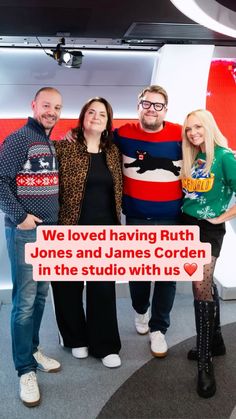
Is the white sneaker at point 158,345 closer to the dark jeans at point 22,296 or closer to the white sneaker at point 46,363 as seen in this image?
the white sneaker at point 46,363

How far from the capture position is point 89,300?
2932mm

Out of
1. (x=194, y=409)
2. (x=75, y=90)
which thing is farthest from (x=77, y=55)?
(x=194, y=409)

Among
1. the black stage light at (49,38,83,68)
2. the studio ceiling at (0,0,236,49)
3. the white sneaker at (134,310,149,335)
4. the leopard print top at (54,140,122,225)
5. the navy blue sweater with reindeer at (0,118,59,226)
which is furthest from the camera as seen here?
the black stage light at (49,38,83,68)

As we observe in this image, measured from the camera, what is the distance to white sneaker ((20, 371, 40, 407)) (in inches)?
99.0

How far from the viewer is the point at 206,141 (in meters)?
2.49

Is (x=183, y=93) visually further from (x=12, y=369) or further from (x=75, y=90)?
(x=12, y=369)

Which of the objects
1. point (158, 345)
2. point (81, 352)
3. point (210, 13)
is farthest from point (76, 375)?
point (210, 13)

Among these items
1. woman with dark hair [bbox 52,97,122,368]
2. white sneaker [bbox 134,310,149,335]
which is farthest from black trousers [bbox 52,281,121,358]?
white sneaker [bbox 134,310,149,335]

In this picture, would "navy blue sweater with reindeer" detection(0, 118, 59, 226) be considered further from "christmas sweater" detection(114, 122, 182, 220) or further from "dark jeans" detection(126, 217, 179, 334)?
"dark jeans" detection(126, 217, 179, 334)

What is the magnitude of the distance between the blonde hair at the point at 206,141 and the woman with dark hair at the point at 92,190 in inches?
16.4

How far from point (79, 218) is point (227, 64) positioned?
101 inches

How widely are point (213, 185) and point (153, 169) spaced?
0.42 m

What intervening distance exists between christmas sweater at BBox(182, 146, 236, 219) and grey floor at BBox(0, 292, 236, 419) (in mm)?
1172

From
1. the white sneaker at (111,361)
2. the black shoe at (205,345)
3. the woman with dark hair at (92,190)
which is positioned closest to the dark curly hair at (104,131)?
the woman with dark hair at (92,190)
